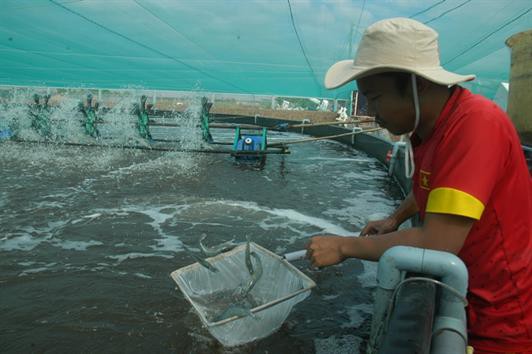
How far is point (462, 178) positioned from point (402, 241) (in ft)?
0.98

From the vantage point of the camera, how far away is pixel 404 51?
1.36m

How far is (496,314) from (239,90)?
79.4 feet

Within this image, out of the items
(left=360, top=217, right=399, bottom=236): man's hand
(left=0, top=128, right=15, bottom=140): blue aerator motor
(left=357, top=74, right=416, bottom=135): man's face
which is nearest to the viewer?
(left=357, top=74, right=416, bottom=135): man's face

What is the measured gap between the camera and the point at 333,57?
18797 mm

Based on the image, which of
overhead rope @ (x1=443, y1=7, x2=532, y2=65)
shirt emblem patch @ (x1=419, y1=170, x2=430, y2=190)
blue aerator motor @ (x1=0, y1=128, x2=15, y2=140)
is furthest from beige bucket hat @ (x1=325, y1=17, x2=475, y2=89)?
blue aerator motor @ (x1=0, y1=128, x2=15, y2=140)

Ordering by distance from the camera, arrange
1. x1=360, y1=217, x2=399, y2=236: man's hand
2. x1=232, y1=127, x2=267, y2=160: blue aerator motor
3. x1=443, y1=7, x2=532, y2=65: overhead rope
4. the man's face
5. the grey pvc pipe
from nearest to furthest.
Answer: the grey pvc pipe, the man's face, x1=360, y1=217, x2=399, y2=236: man's hand, x1=443, y1=7, x2=532, y2=65: overhead rope, x1=232, y1=127, x2=267, y2=160: blue aerator motor

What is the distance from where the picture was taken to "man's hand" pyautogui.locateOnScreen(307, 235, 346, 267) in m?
1.57

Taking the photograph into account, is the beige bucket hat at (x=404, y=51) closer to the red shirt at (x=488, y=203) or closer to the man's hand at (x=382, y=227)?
the red shirt at (x=488, y=203)

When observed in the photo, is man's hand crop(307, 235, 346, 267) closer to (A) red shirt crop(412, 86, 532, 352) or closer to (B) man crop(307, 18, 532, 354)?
(B) man crop(307, 18, 532, 354)

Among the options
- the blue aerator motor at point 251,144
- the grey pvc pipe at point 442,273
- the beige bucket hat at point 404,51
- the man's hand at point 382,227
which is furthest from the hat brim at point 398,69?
the blue aerator motor at point 251,144

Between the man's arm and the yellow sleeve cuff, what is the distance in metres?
0.03

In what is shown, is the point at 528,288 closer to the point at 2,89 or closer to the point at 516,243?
the point at 516,243

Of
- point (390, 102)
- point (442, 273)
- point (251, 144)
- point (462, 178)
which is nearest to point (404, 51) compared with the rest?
point (390, 102)

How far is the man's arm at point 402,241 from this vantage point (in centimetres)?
127
